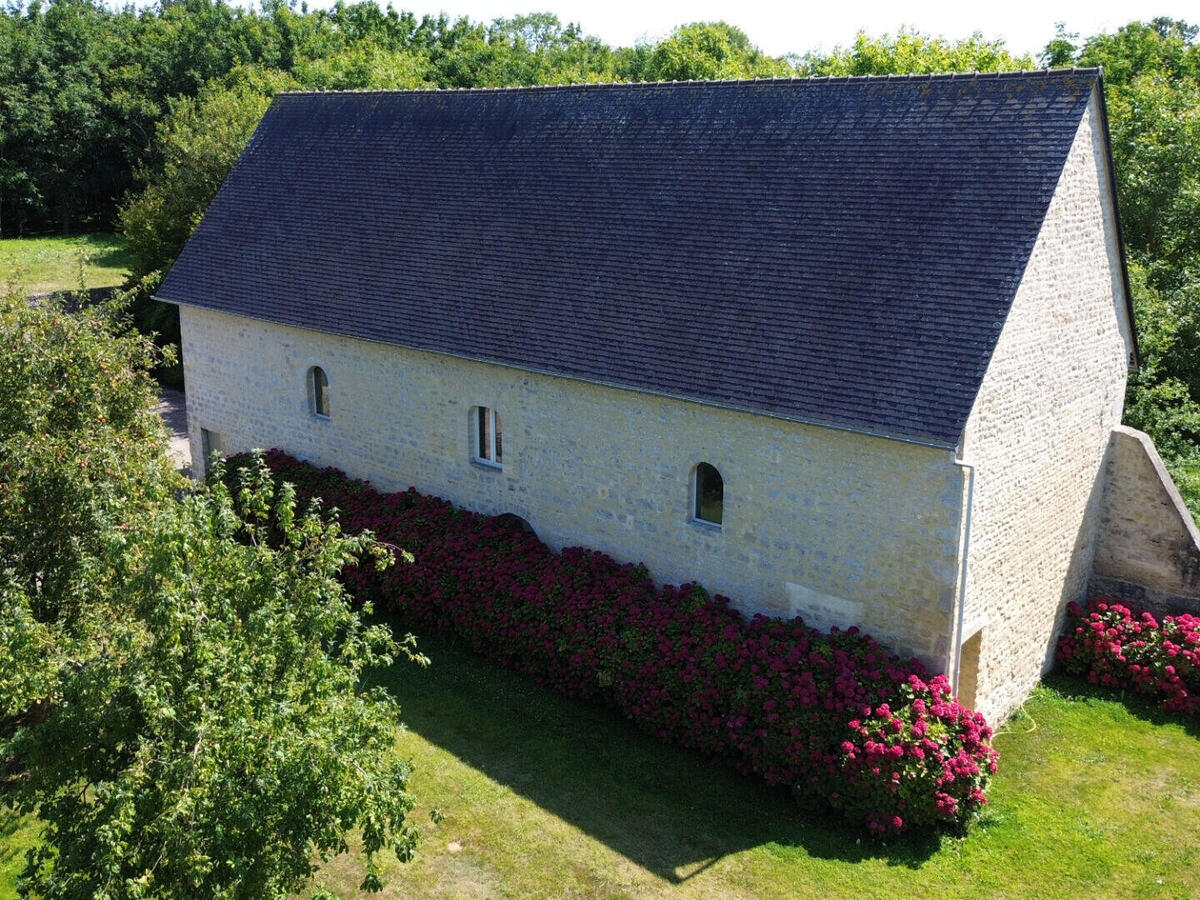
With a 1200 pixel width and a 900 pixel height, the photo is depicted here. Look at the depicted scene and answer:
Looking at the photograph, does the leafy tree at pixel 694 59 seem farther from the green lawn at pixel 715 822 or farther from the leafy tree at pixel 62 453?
the leafy tree at pixel 62 453

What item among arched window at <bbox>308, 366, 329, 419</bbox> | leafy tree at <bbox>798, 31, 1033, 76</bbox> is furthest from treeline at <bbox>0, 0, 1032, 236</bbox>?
arched window at <bbox>308, 366, 329, 419</bbox>

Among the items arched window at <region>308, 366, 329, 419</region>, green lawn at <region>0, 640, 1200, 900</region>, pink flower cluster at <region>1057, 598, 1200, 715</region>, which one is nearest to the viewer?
green lawn at <region>0, 640, 1200, 900</region>

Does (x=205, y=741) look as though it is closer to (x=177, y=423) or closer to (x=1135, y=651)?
(x=1135, y=651)

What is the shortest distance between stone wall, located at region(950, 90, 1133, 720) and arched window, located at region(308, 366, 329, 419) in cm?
1425

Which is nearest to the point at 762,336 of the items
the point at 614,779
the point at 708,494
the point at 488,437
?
the point at 708,494

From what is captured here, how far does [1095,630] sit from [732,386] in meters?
8.33

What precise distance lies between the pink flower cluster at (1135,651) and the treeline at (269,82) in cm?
1097

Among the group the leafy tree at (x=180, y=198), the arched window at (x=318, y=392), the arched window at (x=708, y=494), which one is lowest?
the arched window at (x=708, y=494)

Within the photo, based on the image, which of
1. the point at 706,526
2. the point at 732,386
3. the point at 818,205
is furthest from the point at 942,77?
the point at 706,526

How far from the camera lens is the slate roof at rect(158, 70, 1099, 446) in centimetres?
1619

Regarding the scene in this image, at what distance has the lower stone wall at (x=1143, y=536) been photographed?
19672 millimetres

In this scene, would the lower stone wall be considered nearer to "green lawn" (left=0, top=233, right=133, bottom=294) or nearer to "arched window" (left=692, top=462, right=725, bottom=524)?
"arched window" (left=692, top=462, right=725, bottom=524)

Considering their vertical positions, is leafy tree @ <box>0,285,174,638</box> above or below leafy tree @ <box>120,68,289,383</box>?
below

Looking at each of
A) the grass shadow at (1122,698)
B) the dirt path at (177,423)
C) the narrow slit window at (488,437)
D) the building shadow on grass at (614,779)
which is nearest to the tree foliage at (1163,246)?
the grass shadow at (1122,698)
